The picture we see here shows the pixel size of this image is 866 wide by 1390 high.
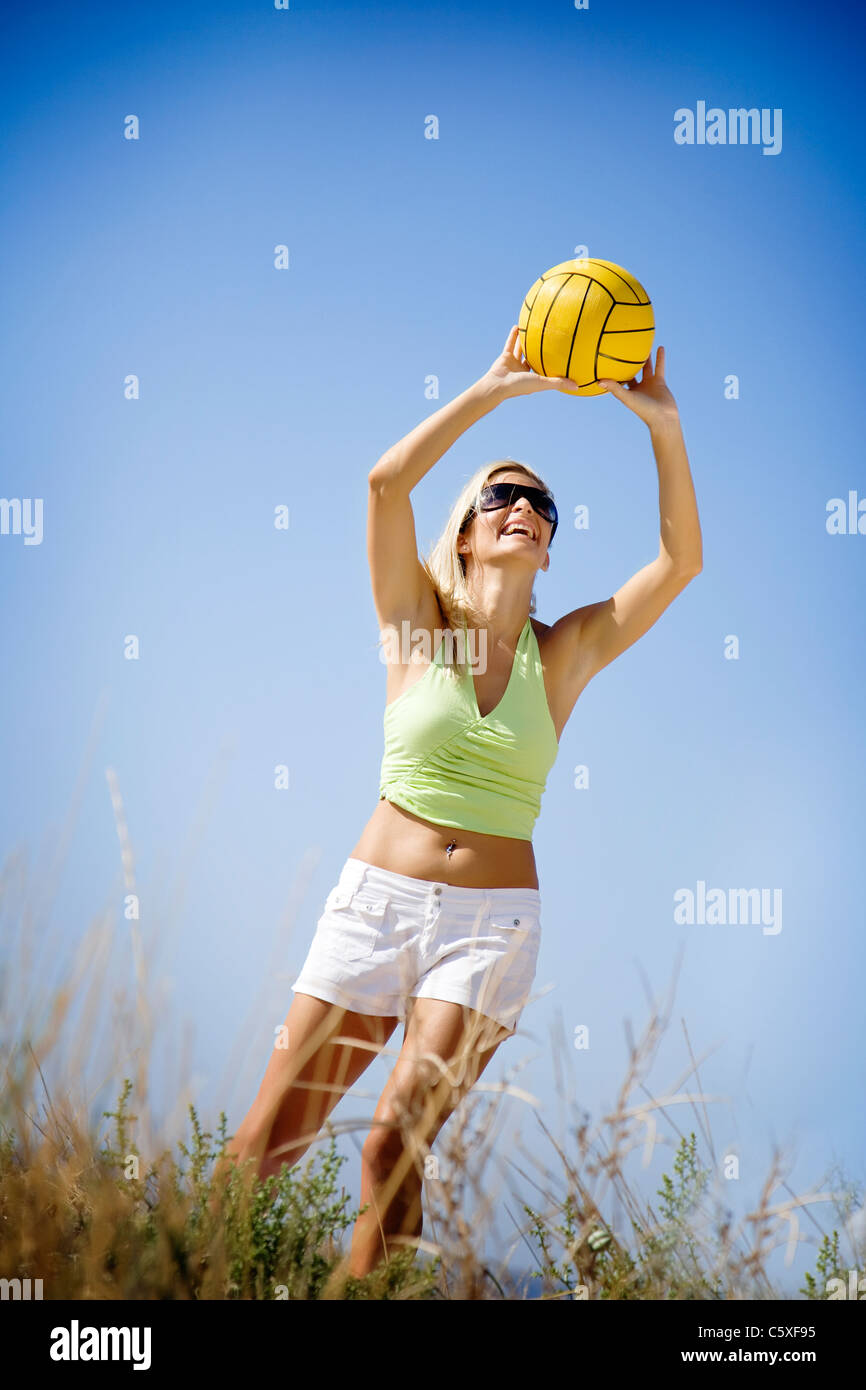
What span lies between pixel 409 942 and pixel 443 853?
280 millimetres

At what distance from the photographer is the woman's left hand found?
152 inches

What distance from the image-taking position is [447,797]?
3.26m

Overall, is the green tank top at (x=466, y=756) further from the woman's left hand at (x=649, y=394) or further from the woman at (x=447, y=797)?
the woman's left hand at (x=649, y=394)

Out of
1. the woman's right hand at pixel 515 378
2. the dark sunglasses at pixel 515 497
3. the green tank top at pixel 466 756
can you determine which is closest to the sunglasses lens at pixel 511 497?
the dark sunglasses at pixel 515 497

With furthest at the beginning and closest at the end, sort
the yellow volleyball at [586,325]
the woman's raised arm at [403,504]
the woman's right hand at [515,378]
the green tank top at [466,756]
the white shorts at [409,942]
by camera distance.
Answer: the yellow volleyball at [586,325] < the woman's right hand at [515,378] < the woman's raised arm at [403,504] < the green tank top at [466,756] < the white shorts at [409,942]

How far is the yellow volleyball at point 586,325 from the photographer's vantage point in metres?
3.90

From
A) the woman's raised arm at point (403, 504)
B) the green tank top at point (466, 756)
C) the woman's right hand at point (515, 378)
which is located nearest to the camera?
the green tank top at point (466, 756)

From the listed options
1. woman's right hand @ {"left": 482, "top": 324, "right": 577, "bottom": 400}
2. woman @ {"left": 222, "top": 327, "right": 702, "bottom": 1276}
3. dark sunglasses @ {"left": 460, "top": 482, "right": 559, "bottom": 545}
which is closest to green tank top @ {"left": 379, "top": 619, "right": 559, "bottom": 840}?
woman @ {"left": 222, "top": 327, "right": 702, "bottom": 1276}

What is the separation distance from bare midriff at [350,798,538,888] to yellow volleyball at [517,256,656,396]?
1785 mm

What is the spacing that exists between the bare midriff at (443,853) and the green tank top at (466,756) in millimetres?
32

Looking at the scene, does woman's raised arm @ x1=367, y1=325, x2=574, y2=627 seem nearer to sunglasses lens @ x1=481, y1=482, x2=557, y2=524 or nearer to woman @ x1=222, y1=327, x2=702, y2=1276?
woman @ x1=222, y1=327, x2=702, y2=1276

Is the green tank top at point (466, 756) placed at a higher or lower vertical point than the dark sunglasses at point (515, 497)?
lower
